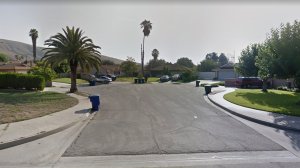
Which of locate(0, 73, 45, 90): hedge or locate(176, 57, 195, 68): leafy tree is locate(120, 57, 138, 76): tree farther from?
locate(0, 73, 45, 90): hedge

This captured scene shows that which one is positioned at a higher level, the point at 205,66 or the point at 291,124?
the point at 205,66

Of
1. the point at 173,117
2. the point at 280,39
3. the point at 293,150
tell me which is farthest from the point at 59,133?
the point at 280,39

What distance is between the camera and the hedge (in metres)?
27.1

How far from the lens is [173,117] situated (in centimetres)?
1316

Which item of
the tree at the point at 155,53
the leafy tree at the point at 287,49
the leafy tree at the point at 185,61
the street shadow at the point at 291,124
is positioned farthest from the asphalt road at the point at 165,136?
the leafy tree at the point at 185,61

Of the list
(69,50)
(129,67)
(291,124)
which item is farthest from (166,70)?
(291,124)

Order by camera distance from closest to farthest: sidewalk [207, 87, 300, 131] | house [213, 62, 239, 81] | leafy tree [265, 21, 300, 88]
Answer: sidewalk [207, 87, 300, 131]
leafy tree [265, 21, 300, 88]
house [213, 62, 239, 81]

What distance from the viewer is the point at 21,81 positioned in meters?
27.0

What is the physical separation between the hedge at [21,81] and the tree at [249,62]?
2623 centimetres

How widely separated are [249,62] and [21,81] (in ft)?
93.0

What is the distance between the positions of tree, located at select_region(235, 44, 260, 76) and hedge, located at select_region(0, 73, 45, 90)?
2623cm

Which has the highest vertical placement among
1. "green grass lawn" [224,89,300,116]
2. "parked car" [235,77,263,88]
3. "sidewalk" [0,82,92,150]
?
"parked car" [235,77,263,88]

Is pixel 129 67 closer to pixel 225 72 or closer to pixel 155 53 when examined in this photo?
pixel 225 72

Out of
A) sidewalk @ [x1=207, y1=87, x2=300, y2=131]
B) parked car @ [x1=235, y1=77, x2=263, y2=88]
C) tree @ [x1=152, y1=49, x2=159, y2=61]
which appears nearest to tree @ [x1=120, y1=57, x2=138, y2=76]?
tree @ [x1=152, y1=49, x2=159, y2=61]
